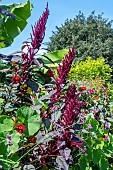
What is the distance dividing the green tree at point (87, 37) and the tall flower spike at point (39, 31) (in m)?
27.3

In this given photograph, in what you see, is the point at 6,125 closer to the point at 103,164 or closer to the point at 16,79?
the point at 16,79

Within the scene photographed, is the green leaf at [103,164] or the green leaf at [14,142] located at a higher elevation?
the green leaf at [14,142]

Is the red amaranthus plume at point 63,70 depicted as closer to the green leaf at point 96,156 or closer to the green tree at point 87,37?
the green leaf at point 96,156

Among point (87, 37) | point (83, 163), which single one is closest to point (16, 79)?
point (83, 163)

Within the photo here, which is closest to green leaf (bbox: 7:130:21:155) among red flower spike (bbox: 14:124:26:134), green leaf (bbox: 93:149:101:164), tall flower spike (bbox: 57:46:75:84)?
red flower spike (bbox: 14:124:26:134)

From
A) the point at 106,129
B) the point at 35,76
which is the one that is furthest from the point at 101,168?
the point at 35,76

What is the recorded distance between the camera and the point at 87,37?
104 feet

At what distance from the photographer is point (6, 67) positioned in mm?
1992

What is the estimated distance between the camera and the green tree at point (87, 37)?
29.4 meters

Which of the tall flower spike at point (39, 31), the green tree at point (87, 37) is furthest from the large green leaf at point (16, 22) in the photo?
the green tree at point (87, 37)

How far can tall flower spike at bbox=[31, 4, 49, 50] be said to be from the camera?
170cm

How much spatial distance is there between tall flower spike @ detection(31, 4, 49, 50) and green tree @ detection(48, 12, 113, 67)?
27.3m

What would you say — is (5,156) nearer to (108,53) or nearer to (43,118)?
(43,118)

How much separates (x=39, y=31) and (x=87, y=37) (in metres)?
30.3
